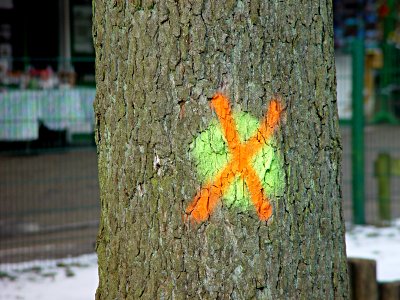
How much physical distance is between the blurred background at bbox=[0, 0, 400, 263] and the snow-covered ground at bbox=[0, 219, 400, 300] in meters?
0.41

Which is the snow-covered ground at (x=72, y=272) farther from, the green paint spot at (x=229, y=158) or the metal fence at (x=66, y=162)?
the green paint spot at (x=229, y=158)

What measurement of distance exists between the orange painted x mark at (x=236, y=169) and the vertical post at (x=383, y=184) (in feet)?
19.9

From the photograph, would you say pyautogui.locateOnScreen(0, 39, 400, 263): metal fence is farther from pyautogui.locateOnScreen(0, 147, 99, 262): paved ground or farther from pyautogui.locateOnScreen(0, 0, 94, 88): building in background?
pyautogui.locateOnScreen(0, 0, 94, 88): building in background

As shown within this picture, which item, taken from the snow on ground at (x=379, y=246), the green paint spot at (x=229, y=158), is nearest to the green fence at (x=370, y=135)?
the snow on ground at (x=379, y=246)

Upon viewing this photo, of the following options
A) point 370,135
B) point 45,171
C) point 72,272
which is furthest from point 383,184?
point 72,272

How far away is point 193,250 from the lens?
265 centimetres

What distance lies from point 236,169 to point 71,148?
4811mm

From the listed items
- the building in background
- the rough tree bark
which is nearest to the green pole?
the building in background

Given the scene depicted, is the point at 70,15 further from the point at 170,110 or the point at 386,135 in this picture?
the point at 170,110

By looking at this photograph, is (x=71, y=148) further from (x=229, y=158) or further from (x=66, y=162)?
(x=229, y=158)

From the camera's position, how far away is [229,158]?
2.66 meters

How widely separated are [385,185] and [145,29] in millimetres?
6340

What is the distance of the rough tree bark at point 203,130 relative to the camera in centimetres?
261

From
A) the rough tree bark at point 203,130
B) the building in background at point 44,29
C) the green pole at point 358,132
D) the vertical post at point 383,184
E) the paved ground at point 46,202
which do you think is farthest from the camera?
the building in background at point 44,29
